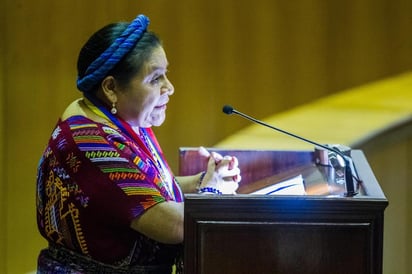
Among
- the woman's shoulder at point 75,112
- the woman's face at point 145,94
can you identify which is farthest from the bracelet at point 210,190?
the woman's shoulder at point 75,112

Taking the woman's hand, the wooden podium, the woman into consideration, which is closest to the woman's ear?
the woman

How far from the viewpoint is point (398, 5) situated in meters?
3.78

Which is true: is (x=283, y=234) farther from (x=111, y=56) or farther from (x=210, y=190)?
(x=111, y=56)

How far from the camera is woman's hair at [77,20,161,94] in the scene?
1.83 meters

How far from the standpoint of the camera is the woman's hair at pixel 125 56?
183 centimetres

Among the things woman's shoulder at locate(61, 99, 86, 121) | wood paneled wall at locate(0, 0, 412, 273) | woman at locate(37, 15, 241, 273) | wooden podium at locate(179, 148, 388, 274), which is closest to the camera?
wooden podium at locate(179, 148, 388, 274)

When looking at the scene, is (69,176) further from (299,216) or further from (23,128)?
(23,128)

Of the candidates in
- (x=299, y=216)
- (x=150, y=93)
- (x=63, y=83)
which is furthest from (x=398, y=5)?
(x=299, y=216)

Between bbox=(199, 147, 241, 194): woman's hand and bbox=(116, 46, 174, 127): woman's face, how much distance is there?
0.18 metres

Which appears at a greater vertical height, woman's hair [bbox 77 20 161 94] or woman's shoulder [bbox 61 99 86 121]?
woman's hair [bbox 77 20 161 94]

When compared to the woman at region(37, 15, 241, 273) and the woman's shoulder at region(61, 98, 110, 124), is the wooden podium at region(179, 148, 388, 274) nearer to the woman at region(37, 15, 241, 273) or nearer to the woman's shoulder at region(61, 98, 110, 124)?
the woman at region(37, 15, 241, 273)

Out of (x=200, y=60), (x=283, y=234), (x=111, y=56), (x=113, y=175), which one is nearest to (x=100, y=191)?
(x=113, y=175)

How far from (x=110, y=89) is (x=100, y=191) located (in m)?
0.25

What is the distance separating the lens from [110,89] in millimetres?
1854
